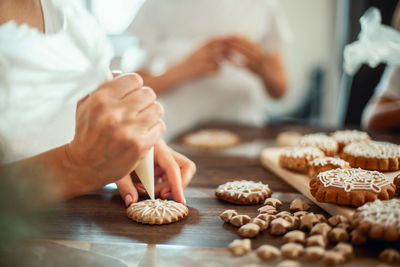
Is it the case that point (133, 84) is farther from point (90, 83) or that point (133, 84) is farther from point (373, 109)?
point (373, 109)

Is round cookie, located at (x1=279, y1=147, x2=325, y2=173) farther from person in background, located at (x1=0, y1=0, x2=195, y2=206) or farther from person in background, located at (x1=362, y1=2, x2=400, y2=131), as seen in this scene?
person in background, located at (x1=362, y1=2, x2=400, y2=131)

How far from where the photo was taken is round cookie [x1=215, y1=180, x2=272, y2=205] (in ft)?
2.65

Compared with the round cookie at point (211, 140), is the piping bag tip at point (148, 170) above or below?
above

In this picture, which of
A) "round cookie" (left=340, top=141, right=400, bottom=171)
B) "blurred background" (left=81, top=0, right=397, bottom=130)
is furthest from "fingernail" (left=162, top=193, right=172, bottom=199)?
"blurred background" (left=81, top=0, right=397, bottom=130)

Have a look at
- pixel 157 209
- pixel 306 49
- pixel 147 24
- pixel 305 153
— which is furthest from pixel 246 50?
pixel 306 49

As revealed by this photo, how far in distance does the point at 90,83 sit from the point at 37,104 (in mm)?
97

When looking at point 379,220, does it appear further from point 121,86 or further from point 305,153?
point 121,86

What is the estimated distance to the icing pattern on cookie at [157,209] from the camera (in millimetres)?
716

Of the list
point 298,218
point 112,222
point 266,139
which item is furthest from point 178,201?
point 266,139

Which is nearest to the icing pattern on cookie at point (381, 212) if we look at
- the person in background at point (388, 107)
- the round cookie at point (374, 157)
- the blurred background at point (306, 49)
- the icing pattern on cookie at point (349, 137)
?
the round cookie at point (374, 157)

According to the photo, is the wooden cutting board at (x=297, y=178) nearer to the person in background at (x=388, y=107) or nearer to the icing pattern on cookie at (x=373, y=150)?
the icing pattern on cookie at (x=373, y=150)

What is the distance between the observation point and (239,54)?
6.69 ft

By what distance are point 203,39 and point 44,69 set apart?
5.57 feet

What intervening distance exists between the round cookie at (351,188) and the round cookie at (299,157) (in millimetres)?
169
